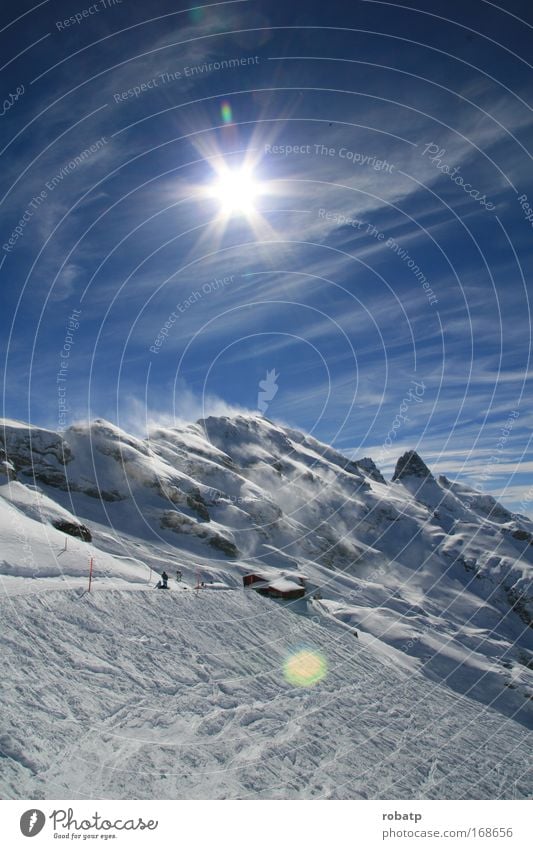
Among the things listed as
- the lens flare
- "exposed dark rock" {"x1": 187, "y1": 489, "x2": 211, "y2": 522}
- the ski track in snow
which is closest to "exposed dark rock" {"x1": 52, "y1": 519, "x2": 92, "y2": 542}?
the ski track in snow

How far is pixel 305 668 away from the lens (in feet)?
103

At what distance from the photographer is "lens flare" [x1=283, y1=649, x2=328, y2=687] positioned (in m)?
28.3

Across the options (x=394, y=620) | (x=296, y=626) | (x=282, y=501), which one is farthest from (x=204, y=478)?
(x=296, y=626)

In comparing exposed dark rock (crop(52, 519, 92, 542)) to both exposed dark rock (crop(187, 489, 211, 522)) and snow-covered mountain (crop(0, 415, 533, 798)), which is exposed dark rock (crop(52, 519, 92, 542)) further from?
exposed dark rock (crop(187, 489, 211, 522))

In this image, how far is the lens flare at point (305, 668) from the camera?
93.0 ft

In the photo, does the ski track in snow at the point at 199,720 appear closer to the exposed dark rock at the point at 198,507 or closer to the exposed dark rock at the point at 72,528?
the exposed dark rock at the point at 72,528

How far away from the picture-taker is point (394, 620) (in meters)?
91.4
